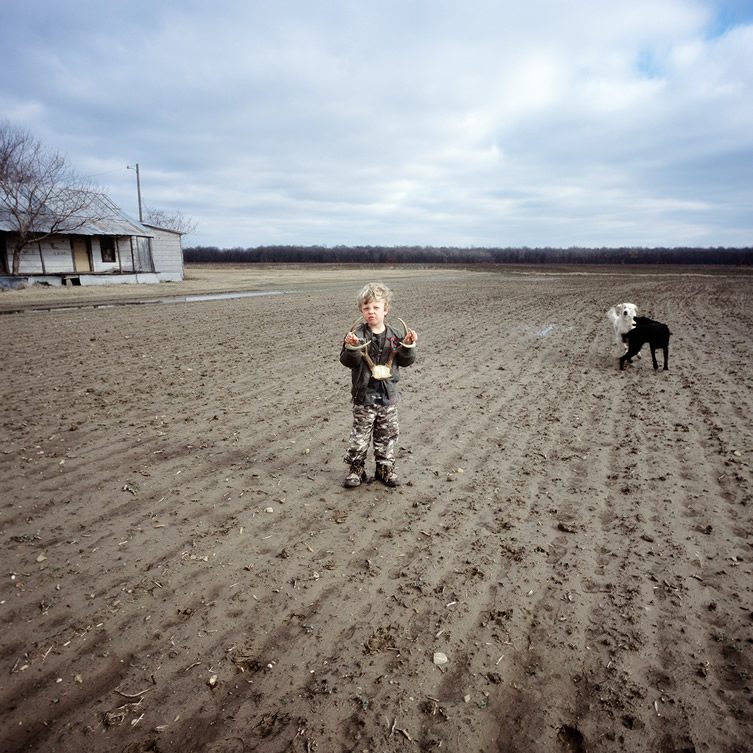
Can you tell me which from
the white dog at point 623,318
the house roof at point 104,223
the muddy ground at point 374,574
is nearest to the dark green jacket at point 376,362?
the muddy ground at point 374,574

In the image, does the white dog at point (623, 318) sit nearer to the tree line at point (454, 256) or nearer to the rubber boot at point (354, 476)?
the rubber boot at point (354, 476)

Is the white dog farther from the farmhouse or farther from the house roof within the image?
the house roof

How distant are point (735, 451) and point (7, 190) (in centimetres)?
3404

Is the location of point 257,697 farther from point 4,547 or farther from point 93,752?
point 4,547

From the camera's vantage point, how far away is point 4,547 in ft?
11.6

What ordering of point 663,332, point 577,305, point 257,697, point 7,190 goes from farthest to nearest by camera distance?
point 7,190
point 577,305
point 663,332
point 257,697

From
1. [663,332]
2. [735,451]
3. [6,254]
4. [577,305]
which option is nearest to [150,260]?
[6,254]

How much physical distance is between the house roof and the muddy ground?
25850mm

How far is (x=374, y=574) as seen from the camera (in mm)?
3314

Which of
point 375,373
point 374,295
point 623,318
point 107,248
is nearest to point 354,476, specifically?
point 375,373

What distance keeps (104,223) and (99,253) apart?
6.92 feet

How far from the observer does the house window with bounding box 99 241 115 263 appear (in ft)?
106

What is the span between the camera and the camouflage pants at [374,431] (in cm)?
434

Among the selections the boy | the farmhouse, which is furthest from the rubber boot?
the farmhouse
